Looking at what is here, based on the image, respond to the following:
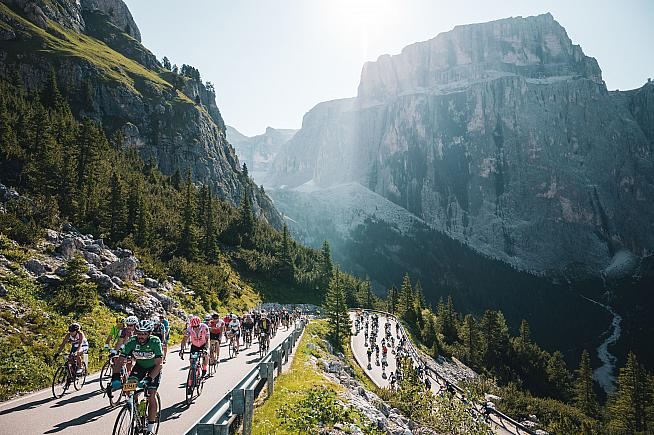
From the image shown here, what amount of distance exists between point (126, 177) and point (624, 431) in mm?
82716

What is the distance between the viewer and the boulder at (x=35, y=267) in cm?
2161

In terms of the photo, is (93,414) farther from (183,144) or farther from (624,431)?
(183,144)

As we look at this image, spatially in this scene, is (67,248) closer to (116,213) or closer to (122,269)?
(122,269)

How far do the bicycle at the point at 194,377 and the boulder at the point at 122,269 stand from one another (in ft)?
64.0

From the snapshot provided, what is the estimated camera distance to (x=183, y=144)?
11312 centimetres

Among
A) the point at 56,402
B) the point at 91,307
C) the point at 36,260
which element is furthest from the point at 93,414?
the point at 36,260

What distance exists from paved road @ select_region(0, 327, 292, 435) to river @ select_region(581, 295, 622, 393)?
123540 mm

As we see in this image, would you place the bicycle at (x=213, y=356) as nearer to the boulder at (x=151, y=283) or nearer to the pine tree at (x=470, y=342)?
the boulder at (x=151, y=283)

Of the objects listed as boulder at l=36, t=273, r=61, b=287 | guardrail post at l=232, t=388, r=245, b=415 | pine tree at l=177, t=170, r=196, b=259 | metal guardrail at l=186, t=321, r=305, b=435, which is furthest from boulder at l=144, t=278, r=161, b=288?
guardrail post at l=232, t=388, r=245, b=415

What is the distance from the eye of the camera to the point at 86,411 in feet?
34.0

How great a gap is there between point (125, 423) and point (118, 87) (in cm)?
11902

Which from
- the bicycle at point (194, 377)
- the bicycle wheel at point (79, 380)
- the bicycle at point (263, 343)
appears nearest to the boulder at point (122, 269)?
the bicycle at point (263, 343)

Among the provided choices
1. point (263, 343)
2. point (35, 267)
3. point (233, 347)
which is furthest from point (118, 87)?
point (263, 343)

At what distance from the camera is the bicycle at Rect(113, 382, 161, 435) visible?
23.7 ft
